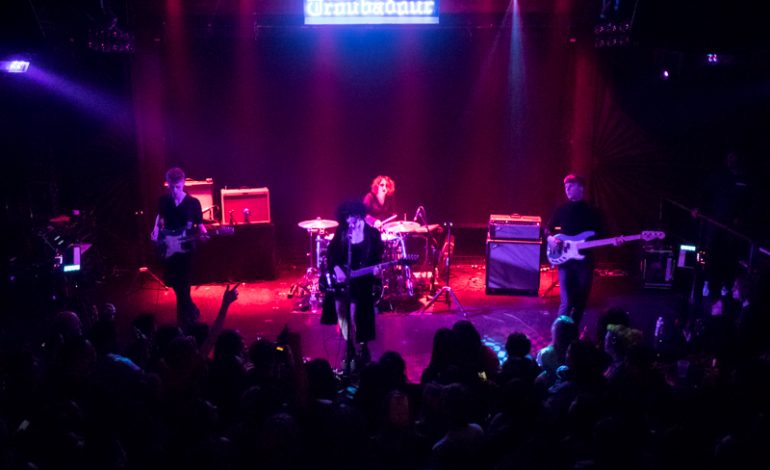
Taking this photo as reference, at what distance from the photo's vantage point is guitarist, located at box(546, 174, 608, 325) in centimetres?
756

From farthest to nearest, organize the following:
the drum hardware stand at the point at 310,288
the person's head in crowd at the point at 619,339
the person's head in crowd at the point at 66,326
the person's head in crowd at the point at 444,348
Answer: the drum hardware stand at the point at 310,288 < the person's head in crowd at the point at 66,326 < the person's head in crowd at the point at 619,339 < the person's head in crowd at the point at 444,348

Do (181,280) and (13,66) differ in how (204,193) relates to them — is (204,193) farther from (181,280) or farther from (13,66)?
(13,66)

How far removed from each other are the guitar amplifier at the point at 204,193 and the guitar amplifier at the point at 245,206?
0.24 metres

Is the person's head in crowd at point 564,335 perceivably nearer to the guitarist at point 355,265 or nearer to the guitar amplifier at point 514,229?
the guitarist at point 355,265

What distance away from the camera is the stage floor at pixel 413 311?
8.12m

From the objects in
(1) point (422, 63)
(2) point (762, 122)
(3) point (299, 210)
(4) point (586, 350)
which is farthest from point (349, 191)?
(4) point (586, 350)

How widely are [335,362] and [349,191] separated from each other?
4830 mm

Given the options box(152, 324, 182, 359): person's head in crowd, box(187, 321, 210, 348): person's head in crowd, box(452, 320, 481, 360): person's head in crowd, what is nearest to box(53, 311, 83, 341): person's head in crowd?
box(152, 324, 182, 359): person's head in crowd

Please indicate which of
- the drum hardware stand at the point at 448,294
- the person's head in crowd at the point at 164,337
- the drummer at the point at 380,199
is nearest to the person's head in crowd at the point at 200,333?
the person's head in crowd at the point at 164,337

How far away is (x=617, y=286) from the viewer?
1033 cm

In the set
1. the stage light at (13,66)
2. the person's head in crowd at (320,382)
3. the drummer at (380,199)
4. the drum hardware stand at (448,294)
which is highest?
the stage light at (13,66)

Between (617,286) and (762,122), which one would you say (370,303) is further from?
(762,122)

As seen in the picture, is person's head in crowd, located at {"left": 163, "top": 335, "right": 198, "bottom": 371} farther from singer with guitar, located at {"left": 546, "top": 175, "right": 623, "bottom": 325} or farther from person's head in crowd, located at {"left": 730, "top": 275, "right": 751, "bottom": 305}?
person's head in crowd, located at {"left": 730, "top": 275, "right": 751, "bottom": 305}

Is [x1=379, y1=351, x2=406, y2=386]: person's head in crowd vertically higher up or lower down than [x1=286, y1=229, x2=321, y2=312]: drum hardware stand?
higher up
